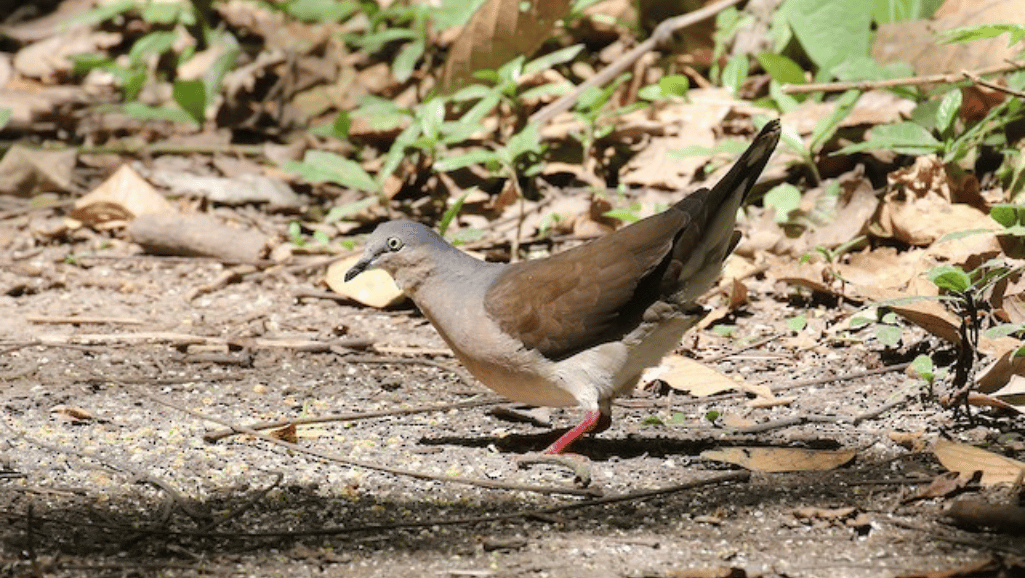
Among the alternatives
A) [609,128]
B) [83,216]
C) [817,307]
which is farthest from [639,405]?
[83,216]

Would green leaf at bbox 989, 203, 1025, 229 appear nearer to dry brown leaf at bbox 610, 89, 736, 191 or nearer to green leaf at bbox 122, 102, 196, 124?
dry brown leaf at bbox 610, 89, 736, 191

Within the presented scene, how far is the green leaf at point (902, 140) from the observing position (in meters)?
5.87

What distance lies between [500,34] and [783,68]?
1.58 m

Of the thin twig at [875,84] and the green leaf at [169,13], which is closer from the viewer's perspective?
the thin twig at [875,84]

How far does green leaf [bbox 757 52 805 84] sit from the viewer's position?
6.63 m

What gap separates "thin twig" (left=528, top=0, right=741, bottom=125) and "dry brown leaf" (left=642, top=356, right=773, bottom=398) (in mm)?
2533

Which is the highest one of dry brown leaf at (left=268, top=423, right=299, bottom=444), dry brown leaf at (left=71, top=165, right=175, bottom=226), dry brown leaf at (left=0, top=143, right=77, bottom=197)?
dry brown leaf at (left=268, top=423, right=299, bottom=444)

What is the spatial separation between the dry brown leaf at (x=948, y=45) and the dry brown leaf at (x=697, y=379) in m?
2.20

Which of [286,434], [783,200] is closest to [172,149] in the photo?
[783,200]

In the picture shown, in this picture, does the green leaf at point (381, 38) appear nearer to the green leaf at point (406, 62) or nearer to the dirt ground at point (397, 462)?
the green leaf at point (406, 62)

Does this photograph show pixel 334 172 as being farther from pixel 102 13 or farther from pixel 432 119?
pixel 102 13

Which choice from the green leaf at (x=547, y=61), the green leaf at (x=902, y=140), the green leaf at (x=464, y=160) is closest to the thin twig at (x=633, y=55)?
the green leaf at (x=547, y=61)

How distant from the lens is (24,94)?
30.6ft

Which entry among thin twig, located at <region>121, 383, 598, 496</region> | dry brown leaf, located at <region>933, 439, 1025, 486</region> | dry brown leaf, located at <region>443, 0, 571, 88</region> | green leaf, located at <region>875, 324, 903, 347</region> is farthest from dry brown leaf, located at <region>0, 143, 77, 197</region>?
dry brown leaf, located at <region>933, 439, 1025, 486</region>
